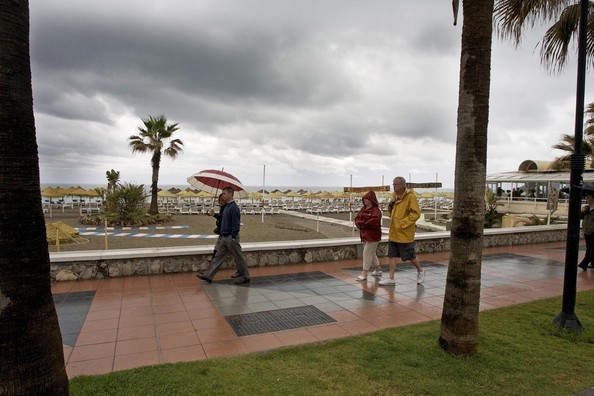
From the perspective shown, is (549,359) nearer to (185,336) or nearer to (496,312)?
(496,312)

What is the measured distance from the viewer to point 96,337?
13.5ft

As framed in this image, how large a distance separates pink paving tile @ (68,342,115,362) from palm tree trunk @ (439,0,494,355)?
11.1 ft

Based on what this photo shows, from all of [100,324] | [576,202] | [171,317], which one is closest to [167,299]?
[171,317]

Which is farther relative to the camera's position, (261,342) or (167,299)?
(167,299)

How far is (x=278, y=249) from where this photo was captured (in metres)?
7.85

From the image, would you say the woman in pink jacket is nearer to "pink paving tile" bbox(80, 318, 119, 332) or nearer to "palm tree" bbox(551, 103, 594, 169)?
"pink paving tile" bbox(80, 318, 119, 332)

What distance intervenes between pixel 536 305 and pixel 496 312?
83 cm

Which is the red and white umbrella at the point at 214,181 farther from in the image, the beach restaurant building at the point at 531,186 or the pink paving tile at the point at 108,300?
the beach restaurant building at the point at 531,186

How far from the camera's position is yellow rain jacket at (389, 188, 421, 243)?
6.09 metres

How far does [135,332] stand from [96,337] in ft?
1.27

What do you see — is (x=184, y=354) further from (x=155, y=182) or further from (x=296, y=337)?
(x=155, y=182)

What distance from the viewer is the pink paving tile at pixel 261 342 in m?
3.86

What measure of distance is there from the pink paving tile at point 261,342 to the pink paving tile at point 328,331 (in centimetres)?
48

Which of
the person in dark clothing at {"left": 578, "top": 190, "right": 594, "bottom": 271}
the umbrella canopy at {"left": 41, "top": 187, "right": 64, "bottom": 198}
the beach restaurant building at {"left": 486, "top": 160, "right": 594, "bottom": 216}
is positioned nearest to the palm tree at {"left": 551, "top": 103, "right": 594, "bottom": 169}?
the beach restaurant building at {"left": 486, "top": 160, "right": 594, "bottom": 216}
